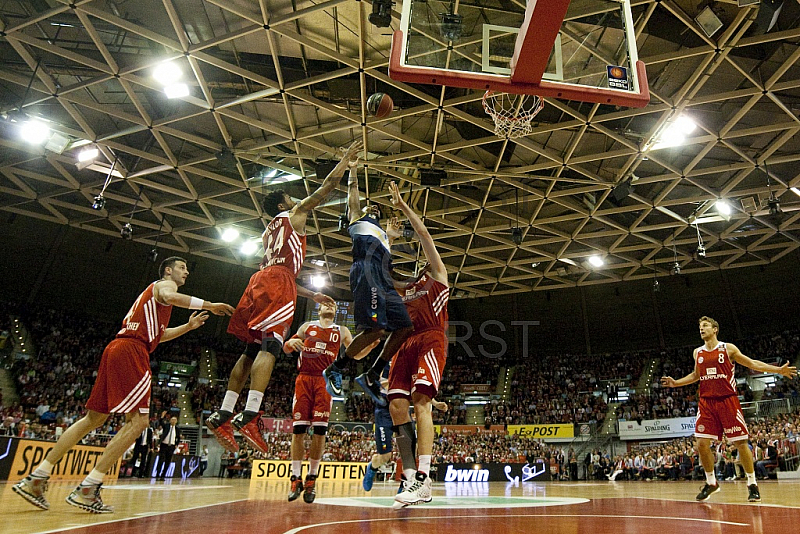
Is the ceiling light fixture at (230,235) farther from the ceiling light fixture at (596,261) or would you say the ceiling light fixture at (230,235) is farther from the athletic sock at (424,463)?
the athletic sock at (424,463)

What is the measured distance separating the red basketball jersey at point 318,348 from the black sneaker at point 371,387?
A: 819mm

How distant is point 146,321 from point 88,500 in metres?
1.46

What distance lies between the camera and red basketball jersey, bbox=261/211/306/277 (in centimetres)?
442

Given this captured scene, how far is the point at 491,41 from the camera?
6.62 meters

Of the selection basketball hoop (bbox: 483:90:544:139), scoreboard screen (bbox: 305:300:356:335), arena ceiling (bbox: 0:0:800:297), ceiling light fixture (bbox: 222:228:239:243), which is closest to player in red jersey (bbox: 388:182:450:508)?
basketball hoop (bbox: 483:90:544:139)

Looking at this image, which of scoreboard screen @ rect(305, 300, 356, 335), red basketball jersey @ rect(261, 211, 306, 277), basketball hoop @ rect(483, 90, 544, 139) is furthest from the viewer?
scoreboard screen @ rect(305, 300, 356, 335)

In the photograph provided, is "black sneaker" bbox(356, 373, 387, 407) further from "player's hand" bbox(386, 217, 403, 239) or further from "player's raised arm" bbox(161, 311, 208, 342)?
"player's raised arm" bbox(161, 311, 208, 342)

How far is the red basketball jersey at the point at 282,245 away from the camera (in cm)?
442

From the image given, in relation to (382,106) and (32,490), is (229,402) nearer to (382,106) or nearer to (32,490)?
(32,490)

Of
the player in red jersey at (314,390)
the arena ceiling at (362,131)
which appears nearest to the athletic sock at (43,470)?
the player in red jersey at (314,390)

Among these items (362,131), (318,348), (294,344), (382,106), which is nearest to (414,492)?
(294,344)

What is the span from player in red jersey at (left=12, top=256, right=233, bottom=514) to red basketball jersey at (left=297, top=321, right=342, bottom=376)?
6.22 feet

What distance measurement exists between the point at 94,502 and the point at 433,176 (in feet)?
45.1

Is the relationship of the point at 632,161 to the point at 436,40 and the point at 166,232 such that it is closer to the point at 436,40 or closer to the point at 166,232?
the point at 436,40
